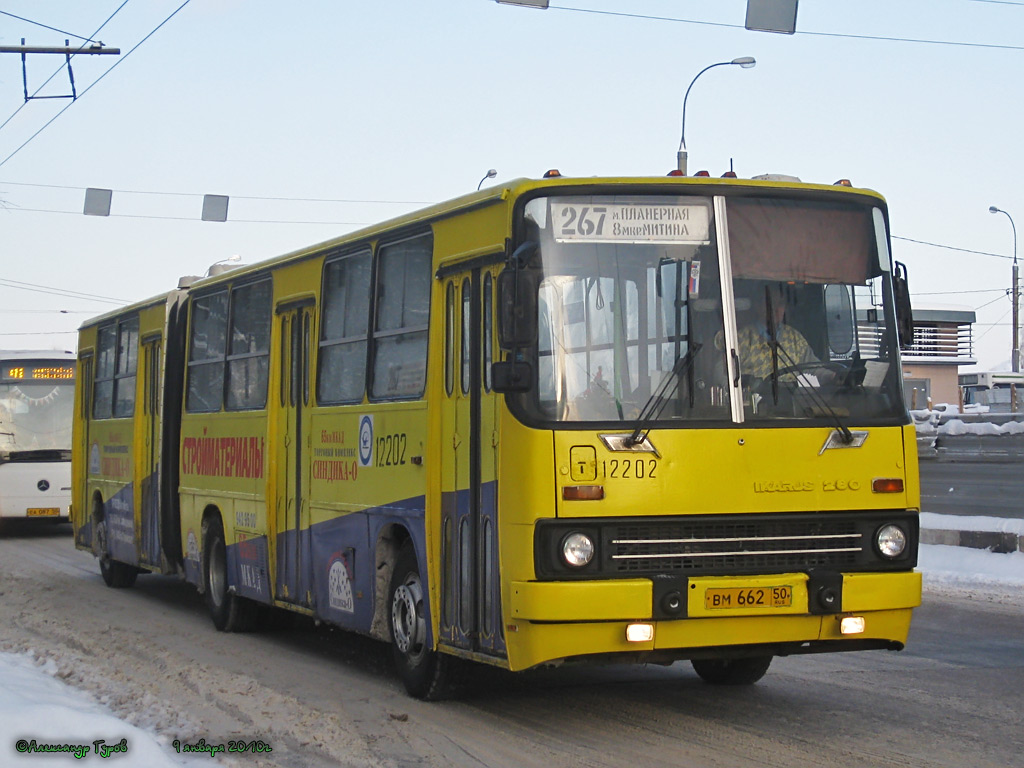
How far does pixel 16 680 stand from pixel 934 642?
22.7 feet

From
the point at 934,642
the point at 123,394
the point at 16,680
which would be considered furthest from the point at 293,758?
the point at 123,394

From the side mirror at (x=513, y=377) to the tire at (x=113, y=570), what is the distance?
11068 millimetres

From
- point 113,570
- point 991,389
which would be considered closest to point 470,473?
point 113,570

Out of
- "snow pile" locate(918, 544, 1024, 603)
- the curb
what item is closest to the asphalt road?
the curb

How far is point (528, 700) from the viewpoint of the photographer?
356 inches

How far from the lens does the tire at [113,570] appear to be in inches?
694

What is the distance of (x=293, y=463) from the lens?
1167cm

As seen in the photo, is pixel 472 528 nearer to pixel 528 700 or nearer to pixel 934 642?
pixel 528 700

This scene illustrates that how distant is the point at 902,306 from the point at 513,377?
244 centimetres

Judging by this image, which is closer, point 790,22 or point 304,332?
point 304,332

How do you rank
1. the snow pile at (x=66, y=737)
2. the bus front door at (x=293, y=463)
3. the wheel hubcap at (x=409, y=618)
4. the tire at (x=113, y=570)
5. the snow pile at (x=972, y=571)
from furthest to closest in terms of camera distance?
the tire at (x=113, y=570) < the snow pile at (x=972, y=571) < the bus front door at (x=293, y=463) < the wheel hubcap at (x=409, y=618) < the snow pile at (x=66, y=737)

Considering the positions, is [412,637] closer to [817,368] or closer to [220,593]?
[817,368]

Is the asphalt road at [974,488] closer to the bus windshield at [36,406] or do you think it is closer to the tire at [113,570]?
the tire at [113,570]

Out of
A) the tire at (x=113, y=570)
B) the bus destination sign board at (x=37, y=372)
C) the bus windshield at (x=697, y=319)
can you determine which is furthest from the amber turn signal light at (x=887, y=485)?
the bus destination sign board at (x=37, y=372)
